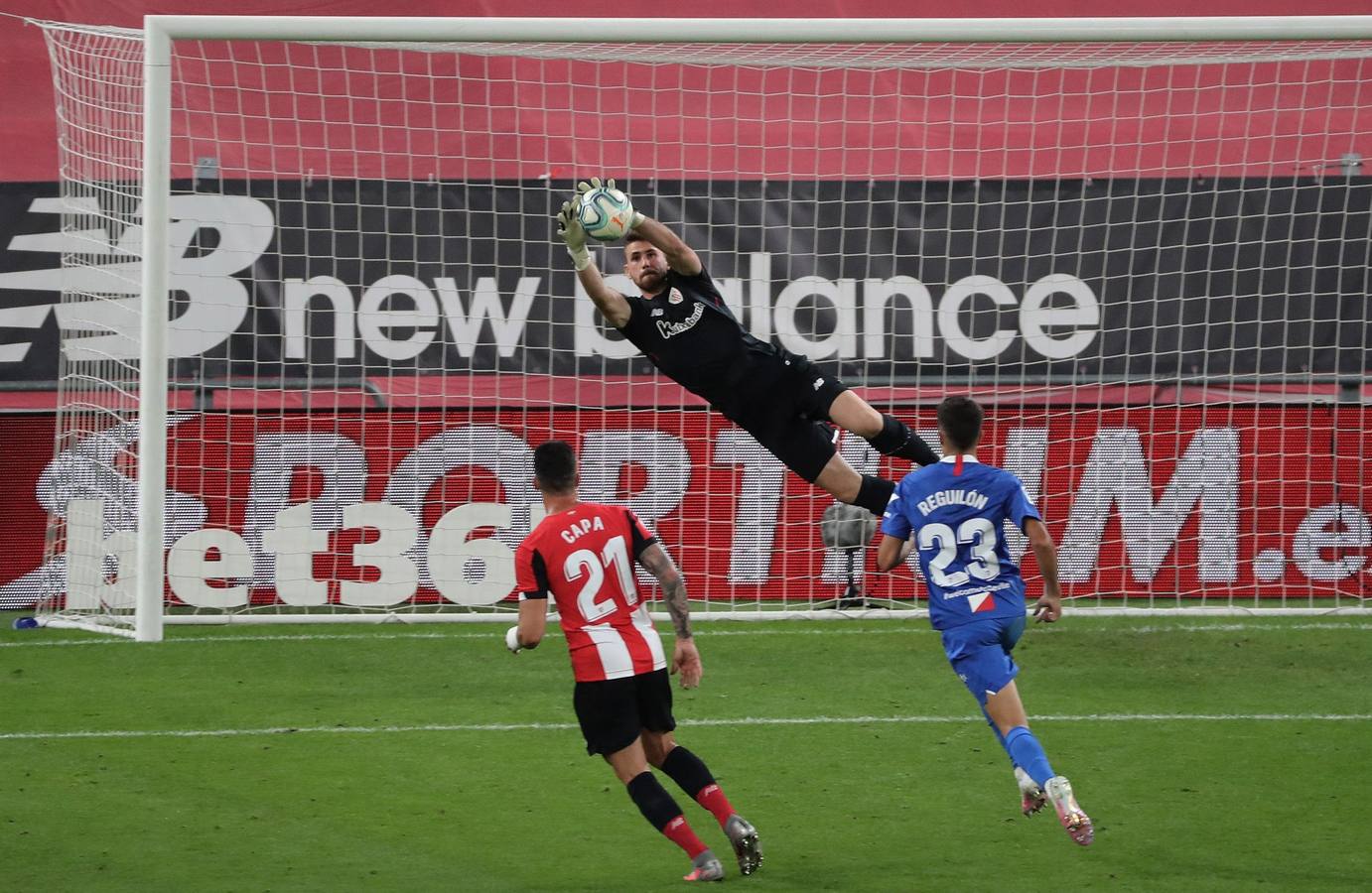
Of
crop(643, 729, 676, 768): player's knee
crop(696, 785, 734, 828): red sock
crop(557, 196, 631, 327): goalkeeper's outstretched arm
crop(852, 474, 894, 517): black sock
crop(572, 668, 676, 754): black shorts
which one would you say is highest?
crop(557, 196, 631, 327): goalkeeper's outstretched arm

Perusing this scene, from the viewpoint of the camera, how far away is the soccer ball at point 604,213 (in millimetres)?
6773

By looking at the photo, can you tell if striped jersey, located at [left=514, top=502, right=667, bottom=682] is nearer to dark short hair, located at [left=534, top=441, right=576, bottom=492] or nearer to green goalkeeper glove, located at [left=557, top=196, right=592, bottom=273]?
dark short hair, located at [left=534, top=441, right=576, bottom=492]

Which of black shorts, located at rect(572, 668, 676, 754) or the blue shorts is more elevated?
the blue shorts

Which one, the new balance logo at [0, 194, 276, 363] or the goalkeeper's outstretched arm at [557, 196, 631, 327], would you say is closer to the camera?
the goalkeeper's outstretched arm at [557, 196, 631, 327]

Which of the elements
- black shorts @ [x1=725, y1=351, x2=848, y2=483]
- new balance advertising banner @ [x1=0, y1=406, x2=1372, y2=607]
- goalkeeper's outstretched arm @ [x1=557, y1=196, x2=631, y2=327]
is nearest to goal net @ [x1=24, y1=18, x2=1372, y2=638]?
new balance advertising banner @ [x1=0, y1=406, x2=1372, y2=607]

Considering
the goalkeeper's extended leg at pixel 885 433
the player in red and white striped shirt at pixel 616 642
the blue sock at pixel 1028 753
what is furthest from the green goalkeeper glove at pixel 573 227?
the blue sock at pixel 1028 753

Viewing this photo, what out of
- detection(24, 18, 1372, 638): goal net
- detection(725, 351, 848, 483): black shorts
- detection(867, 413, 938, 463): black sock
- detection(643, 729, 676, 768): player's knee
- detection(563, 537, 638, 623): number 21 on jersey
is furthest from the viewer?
detection(24, 18, 1372, 638): goal net

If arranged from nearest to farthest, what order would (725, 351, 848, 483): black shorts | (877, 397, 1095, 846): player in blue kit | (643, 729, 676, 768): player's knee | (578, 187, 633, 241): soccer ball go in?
(643, 729, 676, 768): player's knee, (877, 397, 1095, 846): player in blue kit, (578, 187, 633, 241): soccer ball, (725, 351, 848, 483): black shorts

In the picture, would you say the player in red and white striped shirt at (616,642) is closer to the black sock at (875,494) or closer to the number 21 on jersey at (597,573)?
the number 21 on jersey at (597,573)

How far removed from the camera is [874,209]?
40.3 ft

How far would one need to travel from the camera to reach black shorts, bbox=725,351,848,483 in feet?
25.5

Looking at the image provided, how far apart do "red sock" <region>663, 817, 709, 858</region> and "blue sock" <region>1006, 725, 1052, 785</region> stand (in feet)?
3.71

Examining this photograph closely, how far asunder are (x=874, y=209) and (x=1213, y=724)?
17.6 feet

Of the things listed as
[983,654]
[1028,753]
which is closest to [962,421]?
[983,654]
